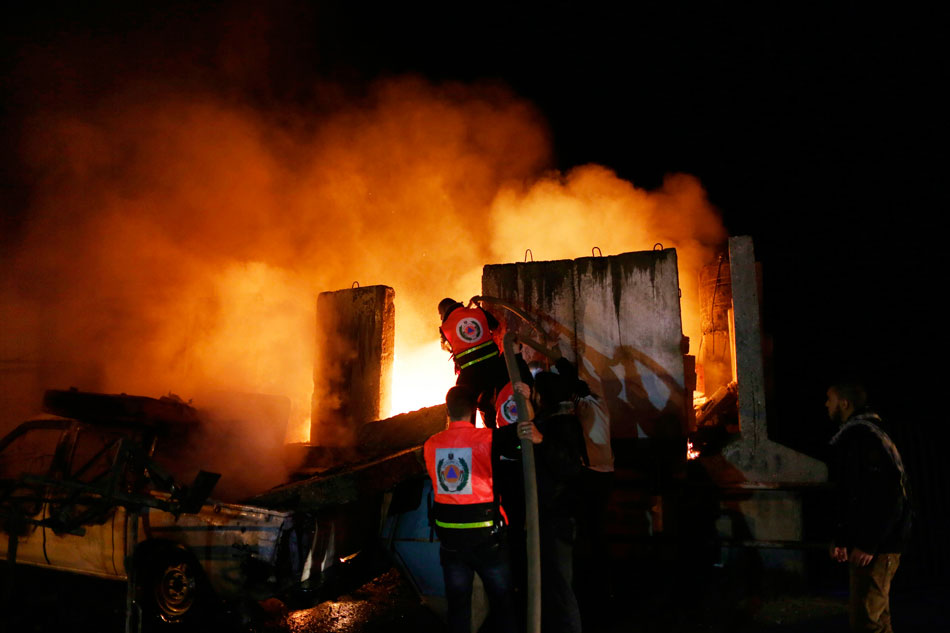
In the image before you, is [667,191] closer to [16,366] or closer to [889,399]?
[889,399]

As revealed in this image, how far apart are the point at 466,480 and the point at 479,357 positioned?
1787mm

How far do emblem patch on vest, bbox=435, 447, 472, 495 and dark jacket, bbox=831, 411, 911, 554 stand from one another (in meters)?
2.43

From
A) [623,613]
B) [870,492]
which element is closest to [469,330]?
[623,613]

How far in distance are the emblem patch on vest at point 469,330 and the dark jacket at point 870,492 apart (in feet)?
9.71

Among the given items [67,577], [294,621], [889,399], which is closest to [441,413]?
[294,621]

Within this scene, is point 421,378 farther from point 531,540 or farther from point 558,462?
point 531,540

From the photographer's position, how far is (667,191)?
14094mm

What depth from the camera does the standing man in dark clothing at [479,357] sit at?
17.4ft

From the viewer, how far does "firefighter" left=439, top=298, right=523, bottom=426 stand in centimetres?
532

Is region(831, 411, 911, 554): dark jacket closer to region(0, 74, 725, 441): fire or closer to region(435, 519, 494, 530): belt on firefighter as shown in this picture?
region(435, 519, 494, 530): belt on firefighter

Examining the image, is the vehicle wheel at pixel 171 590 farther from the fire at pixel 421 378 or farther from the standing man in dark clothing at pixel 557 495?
the fire at pixel 421 378

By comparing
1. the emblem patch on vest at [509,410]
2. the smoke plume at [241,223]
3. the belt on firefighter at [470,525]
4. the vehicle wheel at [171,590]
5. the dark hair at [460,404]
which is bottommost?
the vehicle wheel at [171,590]

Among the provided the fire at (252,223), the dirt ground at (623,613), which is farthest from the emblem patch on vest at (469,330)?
the fire at (252,223)

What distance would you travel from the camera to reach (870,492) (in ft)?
11.6
